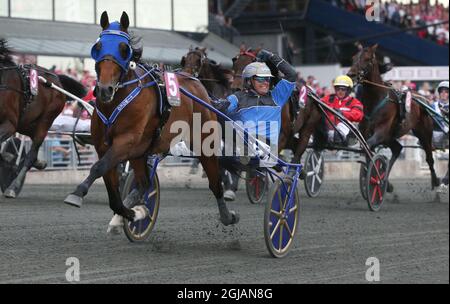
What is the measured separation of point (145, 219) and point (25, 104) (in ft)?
12.6

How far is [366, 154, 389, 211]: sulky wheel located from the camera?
12062 mm

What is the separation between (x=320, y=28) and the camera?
28.9 metres

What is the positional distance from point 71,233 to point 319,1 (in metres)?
20.8

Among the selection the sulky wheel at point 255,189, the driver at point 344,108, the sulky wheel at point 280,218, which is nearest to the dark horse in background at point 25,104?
the sulky wheel at point 255,189

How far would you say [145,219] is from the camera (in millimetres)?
8242

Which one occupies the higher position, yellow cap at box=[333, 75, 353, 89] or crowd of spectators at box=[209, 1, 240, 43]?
crowd of spectators at box=[209, 1, 240, 43]

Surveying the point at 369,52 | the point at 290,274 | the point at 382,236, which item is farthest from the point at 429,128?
the point at 290,274

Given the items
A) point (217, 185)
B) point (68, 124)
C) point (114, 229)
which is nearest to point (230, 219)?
point (217, 185)

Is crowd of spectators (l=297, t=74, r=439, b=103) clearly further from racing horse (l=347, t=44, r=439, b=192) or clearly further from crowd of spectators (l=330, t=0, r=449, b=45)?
racing horse (l=347, t=44, r=439, b=192)

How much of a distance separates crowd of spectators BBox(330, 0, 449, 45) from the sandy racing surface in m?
15.0

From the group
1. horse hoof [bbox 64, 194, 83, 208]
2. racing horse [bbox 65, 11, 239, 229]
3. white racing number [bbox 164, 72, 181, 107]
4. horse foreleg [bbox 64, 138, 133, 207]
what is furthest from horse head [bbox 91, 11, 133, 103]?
horse hoof [bbox 64, 194, 83, 208]

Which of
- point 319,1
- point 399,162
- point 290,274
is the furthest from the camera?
point 319,1
